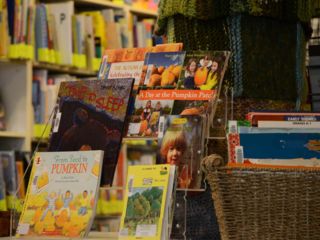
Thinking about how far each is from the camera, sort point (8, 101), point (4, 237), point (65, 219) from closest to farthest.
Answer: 1. point (65, 219)
2. point (4, 237)
3. point (8, 101)

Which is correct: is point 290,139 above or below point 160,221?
above

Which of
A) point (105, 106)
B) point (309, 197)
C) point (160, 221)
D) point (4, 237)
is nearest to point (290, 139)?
point (309, 197)

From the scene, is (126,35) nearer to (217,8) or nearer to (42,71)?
(42,71)

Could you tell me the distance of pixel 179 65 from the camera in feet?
7.49

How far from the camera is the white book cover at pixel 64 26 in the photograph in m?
4.37

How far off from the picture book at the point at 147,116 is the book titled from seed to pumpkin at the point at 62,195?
0.13m

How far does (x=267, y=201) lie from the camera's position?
1.81 m

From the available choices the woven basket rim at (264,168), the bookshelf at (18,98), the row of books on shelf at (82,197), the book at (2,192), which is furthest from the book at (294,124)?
the bookshelf at (18,98)

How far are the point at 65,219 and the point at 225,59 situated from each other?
0.65m

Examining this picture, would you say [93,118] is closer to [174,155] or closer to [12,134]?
[174,155]

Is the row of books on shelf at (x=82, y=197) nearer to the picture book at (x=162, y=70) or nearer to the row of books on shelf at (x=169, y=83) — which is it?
the row of books on shelf at (x=169, y=83)

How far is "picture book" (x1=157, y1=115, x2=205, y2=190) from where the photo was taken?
212cm

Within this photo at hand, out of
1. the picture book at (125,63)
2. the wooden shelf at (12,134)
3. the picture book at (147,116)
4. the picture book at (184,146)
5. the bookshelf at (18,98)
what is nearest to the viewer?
the picture book at (184,146)

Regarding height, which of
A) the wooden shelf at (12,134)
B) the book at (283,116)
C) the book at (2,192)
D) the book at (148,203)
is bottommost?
the book at (2,192)
